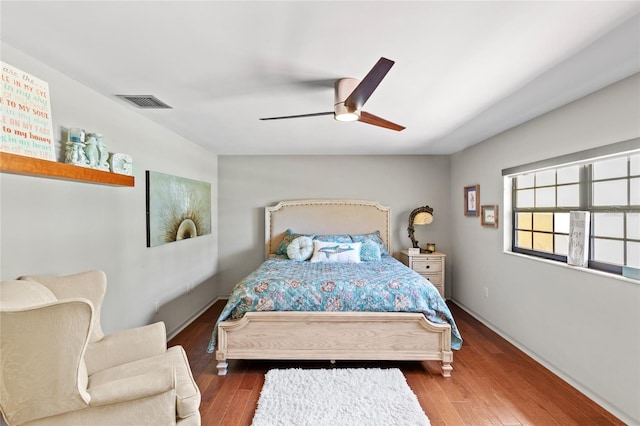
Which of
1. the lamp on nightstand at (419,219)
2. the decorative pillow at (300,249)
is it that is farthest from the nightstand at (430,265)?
the decorative pillow at (300,249)

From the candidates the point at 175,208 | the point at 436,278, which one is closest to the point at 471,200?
the point at 436,278

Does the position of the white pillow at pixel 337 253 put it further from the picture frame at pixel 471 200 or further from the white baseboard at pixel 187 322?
the white baseboard at pixel 187 322

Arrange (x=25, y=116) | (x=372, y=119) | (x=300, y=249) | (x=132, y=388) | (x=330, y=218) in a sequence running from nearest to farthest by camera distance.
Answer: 1. (x=132, y=388)
2. (x=25, y=116)
3. (x=372, y=119)
4. (x=300, y=249)
5. (x=330, y=218)

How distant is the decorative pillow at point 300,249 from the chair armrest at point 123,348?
2.03m

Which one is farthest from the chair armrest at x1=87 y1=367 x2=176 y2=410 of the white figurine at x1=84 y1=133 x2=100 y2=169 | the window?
the window

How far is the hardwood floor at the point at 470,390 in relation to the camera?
2.00 meters

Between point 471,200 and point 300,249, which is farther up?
point 471,200

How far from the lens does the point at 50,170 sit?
1664 mm

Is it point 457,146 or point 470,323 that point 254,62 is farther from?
point 470,323

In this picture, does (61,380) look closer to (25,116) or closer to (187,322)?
(25,116)

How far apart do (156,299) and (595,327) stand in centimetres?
387

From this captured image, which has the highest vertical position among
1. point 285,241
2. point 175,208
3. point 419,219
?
point 175,208

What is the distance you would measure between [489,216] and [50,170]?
4140 mm

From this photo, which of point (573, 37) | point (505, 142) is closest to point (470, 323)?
point (505, 142)
